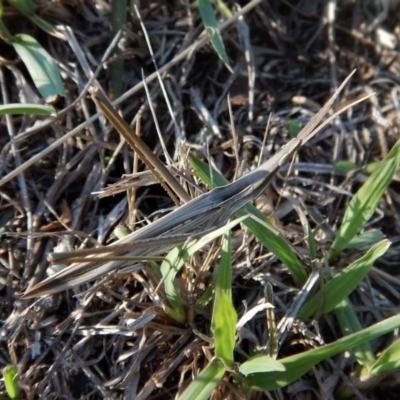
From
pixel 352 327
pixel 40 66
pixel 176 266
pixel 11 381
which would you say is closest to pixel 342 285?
pixel 352 327

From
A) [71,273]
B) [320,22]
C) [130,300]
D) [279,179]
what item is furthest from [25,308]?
[320,22]

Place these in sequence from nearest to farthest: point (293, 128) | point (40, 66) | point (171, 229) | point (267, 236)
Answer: point (171, 229)
point (267, 236)
point (40, 66)
point (293, 128)

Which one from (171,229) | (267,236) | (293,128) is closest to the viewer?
(171,229)

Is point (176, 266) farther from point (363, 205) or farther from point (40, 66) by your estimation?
point (40, 66)

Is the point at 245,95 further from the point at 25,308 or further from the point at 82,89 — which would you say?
the point at 25,308

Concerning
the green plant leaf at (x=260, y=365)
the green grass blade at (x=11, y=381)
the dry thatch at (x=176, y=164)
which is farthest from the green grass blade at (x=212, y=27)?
the green grass blade at (x=11, y=381)
